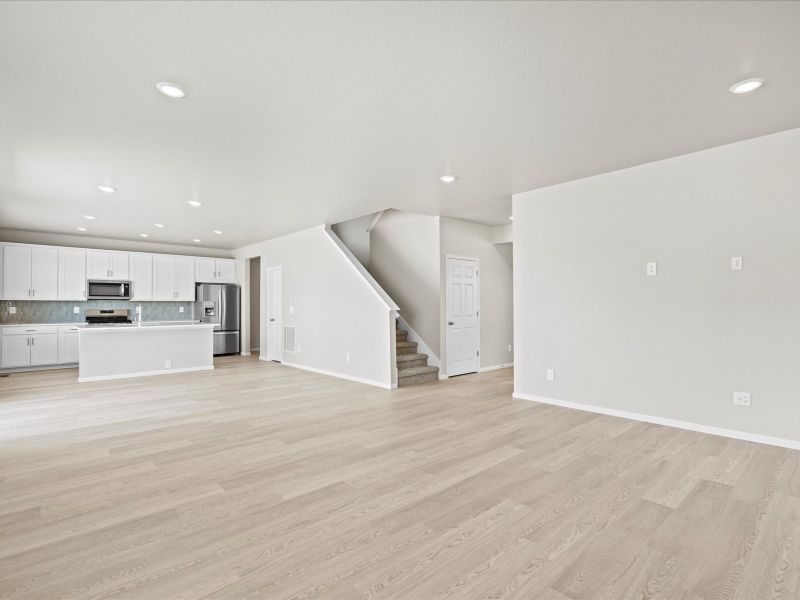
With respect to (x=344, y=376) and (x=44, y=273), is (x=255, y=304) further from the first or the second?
(x=344, y=376)

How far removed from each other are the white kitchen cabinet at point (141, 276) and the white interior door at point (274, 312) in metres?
2.70

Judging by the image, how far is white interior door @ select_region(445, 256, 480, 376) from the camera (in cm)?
684

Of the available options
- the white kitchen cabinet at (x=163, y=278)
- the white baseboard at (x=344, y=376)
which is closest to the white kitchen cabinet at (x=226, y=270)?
the white kitchen cabinet at (x=163, y=278)

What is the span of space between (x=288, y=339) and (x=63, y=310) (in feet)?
15.3

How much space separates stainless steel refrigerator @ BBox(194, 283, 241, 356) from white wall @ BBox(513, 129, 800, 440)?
7.33m

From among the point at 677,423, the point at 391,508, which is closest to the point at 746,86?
the point at 677,423

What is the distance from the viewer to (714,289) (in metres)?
3.79

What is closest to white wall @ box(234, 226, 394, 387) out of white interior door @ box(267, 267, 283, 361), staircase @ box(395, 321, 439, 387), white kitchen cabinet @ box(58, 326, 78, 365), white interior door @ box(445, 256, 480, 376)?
white interior door @ box(267, 267, 283, 361)

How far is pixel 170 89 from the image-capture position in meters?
2.75

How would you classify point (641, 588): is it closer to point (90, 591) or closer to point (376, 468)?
point (376, 468)

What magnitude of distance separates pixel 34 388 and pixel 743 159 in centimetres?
918

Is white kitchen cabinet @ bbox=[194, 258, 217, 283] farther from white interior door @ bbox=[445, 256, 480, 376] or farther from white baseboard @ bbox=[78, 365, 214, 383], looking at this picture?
white interior door @ bbox=[445, 256, 480, 376]

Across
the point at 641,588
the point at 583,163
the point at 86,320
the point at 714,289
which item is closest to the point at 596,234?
the point at 583,163

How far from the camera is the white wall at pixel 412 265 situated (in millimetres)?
6828
